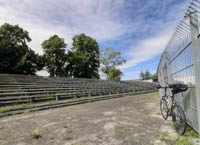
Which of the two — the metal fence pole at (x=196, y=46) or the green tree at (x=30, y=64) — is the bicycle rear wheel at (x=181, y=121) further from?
the green tree at (x=30, y=64)

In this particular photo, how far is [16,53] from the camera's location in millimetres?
16422

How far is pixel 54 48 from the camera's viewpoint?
20641 millimetres

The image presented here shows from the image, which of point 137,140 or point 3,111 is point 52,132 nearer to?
point 137,140

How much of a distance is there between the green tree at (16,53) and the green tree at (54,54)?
7.31 ft

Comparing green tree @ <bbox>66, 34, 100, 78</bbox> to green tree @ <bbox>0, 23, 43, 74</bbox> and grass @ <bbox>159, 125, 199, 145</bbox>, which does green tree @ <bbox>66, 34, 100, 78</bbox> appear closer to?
green tree @ <bbox>0, 23, 43, 74</bbox>

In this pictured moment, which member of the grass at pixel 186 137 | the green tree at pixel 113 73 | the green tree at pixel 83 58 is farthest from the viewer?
the green tree at pixel 113 73

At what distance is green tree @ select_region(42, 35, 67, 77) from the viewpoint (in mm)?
20400

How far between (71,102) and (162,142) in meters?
5.73

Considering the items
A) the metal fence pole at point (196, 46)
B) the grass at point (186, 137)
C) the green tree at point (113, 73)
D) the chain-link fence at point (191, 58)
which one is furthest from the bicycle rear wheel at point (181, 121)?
the green tree at point (113, 73)

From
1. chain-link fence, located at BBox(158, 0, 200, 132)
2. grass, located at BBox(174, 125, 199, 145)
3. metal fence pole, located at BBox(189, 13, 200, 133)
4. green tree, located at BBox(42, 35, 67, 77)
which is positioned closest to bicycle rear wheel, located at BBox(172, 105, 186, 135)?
grass, located at BBox(174, 125, 199, 145)

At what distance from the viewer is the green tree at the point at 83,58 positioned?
2386cm

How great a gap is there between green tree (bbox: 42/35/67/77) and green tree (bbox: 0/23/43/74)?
223cm

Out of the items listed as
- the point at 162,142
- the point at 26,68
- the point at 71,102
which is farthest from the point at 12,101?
the point at 26,68

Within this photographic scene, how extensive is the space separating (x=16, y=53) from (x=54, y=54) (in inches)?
230
